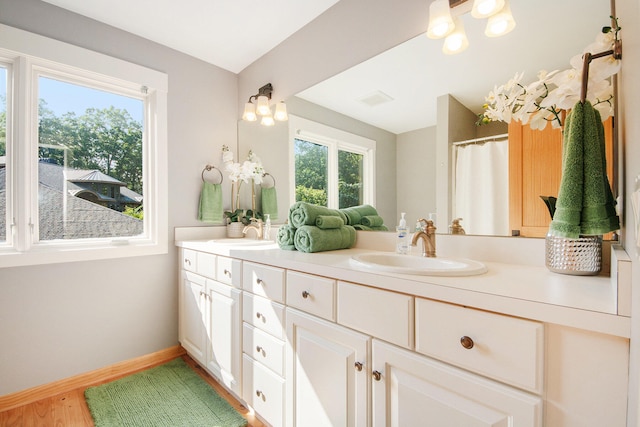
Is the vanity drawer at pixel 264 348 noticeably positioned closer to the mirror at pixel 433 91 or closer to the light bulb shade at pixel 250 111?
the mirror at pixel 433 91

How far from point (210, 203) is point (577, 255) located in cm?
219

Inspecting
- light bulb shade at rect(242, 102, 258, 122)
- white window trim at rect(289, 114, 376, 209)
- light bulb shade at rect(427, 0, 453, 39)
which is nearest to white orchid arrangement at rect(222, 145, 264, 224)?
light bulb shade at rect(242, 102, 258, 122)

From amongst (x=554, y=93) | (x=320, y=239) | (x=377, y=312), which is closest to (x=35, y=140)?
(x=320, y=239)

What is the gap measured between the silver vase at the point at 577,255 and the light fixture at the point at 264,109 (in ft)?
5.55

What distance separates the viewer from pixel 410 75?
4.72 feet

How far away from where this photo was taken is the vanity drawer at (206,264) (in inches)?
68.8

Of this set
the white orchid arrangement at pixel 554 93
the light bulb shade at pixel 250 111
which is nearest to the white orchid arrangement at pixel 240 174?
the light bulb shade at pixel 250 111

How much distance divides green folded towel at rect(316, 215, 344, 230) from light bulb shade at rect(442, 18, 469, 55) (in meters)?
0.93

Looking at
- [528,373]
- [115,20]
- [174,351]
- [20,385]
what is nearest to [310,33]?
[115,20]

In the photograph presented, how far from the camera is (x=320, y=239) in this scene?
4.75 feet

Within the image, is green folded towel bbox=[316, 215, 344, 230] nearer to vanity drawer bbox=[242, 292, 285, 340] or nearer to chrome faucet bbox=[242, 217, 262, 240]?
vanity drawer bbox=[242, 292, 285, 340]

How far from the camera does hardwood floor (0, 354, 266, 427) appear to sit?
1.53 m

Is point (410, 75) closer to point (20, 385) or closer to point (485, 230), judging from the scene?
point (485, 230)

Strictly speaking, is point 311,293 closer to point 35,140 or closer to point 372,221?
point 372,221
